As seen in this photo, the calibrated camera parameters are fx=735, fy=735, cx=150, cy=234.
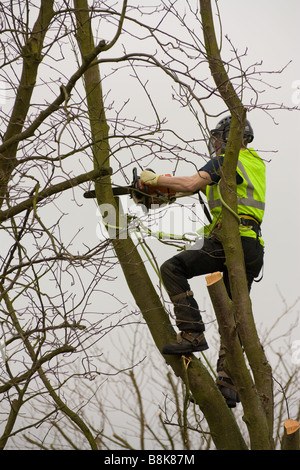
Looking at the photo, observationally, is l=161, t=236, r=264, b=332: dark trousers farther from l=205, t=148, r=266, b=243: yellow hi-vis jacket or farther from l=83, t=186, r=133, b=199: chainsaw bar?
l=83, t=186, r=133, b=199: chainsaw bar

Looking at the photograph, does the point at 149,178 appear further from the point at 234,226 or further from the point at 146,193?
the point at 234,226

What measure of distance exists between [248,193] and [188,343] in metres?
1.13

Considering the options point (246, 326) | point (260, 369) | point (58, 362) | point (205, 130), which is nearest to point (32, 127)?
point (205, 130)

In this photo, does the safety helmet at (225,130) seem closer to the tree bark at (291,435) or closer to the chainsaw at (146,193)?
the chainsaw at (146,193)

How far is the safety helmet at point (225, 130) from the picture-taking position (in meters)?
5.32

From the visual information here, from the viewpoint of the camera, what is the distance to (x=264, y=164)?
537cm

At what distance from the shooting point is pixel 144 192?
516cm

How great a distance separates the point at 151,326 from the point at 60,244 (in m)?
1.38

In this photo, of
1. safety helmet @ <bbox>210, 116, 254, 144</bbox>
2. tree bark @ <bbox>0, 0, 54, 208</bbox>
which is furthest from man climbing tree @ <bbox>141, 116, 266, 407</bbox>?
tree bark @ <bbox>0, 0, 54, 208</bbox>

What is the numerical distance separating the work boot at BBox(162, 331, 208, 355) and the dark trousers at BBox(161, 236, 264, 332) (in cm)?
4

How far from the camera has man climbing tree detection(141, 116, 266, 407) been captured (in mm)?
5047

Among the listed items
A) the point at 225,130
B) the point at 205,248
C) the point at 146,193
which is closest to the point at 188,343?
the point at 205,248
